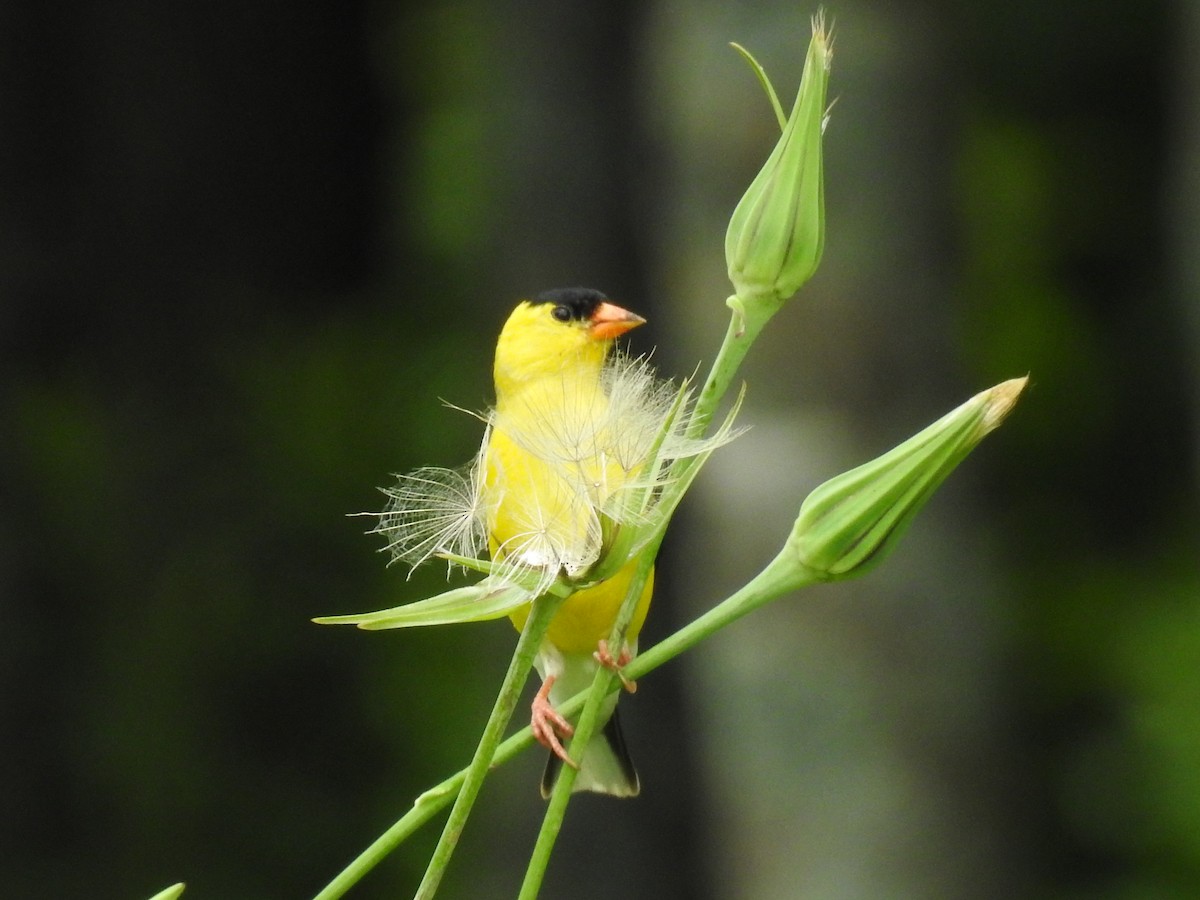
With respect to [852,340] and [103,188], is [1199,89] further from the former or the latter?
[103,188]

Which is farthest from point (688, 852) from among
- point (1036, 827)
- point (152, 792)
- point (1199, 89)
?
point (1199, 89)

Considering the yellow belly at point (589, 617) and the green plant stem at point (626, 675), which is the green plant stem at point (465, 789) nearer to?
the green plant stem at point (626, 675)

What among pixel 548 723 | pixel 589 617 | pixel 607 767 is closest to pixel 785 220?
pixel 548 723

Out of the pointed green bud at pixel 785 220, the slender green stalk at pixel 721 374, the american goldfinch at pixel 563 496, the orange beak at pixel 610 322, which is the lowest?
the orange beak at pixel 610 322

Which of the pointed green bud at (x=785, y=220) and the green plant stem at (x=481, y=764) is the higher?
the pointed green bud at (x=785, y=220)

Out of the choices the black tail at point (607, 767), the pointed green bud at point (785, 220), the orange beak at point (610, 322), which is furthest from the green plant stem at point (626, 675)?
the black tail at point (607, 767)

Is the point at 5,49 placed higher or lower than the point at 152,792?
higher
